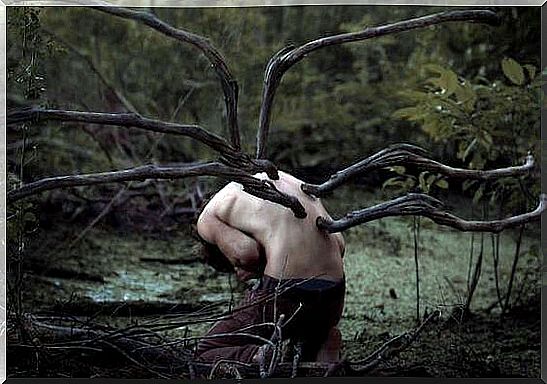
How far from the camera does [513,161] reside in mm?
1554

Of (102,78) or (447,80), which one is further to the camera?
(102,78)

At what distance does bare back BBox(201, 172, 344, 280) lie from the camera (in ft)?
3.72

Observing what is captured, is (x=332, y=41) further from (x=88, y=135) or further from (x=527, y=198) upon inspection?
(x=88, y=135)

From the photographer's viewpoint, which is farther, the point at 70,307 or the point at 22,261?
the point at 70,307

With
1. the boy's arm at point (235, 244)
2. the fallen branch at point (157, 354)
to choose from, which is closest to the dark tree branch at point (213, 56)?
the boy's arm at point (235, 244)

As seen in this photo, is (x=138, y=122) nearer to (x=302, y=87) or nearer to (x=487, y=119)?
(x=487, y=119)

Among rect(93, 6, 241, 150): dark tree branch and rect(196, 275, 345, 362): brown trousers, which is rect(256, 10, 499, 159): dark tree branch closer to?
rect(93, 6, 241, 150): dark tree branch

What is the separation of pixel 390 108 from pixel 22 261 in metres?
1.07

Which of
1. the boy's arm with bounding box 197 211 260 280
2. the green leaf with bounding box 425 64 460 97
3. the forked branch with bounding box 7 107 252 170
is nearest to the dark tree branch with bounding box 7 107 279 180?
the forked branch with bounding box 7 107 252 170

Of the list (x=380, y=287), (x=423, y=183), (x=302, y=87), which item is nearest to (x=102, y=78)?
(x=302, y=87)

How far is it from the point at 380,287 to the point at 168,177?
728mm

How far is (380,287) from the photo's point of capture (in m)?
1.66

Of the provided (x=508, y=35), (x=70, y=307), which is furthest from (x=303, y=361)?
(x=508, y=35)

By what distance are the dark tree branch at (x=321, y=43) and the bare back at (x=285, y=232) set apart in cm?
6
